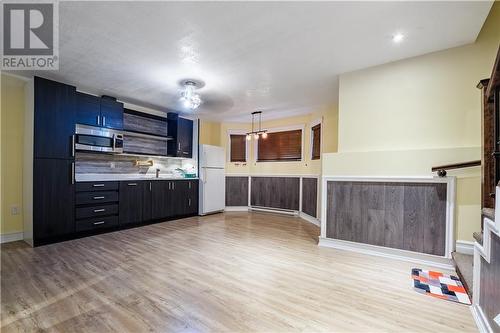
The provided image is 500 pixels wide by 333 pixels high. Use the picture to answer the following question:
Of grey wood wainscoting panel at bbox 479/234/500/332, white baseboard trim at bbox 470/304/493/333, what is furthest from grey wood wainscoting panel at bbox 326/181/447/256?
grey wood wainscoting panel at bbox 479/234/500/332

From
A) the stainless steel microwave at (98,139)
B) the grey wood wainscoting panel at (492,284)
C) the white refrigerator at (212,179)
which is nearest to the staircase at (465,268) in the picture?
the grey wood wainscoting panel at (492,284)

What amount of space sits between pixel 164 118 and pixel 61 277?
3762mm

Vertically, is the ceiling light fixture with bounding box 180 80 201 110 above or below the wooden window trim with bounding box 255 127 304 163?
above

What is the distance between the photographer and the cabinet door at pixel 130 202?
4.19 m

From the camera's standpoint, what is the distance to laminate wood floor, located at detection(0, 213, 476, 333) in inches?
63.5

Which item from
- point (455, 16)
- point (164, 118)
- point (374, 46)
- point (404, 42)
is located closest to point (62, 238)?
point (164, 118)

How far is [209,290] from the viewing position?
2.06 m

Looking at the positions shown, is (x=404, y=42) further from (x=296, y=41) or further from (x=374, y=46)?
(x=296, y=41)

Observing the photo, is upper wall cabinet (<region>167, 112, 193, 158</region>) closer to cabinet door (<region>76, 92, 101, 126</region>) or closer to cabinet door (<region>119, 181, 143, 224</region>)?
cabinet door (<region>119, 181, 143, 224</region>)

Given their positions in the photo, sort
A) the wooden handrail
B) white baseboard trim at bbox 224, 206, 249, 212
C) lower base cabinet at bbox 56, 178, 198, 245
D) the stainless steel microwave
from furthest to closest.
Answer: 1. white baseboard trim at bbox 224, 206, 249, 212
2. the stainless steel microwave
3. lower base cabinet at bbox 56, 178, 198, 245
4. the wooden handrail

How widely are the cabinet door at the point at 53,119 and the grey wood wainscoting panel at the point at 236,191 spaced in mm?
3682

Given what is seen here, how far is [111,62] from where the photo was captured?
2.98m

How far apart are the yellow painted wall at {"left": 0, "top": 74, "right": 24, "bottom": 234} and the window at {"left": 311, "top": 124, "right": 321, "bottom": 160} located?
5.27 metres

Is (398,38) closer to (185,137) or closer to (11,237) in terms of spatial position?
(185,137)
